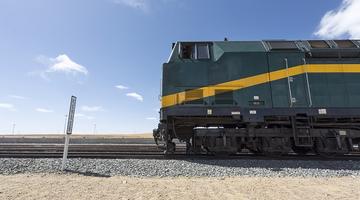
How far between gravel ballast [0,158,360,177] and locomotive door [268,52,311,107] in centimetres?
200

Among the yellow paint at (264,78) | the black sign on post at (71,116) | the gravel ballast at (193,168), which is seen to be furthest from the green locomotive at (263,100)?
the black sign on post at (71,116)

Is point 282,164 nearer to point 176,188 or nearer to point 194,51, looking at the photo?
point 176,188

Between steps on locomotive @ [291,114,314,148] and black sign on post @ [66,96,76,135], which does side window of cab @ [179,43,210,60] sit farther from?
black sign on post @ [66,96,76,135]

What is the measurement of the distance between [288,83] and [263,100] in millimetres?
1053

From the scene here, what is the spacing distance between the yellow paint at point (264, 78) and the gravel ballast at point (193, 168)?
2.14 metres

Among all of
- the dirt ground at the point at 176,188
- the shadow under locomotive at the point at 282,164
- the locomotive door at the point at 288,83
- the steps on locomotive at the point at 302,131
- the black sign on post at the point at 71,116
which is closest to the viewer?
the dirt ground at the point at 176,188

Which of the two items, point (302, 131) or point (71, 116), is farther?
point (302, 131)

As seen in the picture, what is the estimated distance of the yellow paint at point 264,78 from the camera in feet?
28.5

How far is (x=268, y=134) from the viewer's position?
8.41 m

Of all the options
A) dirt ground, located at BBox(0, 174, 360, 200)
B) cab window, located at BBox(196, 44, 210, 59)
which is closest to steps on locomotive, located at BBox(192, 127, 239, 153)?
cab window, located at BBox(196, 44, 210, 59)

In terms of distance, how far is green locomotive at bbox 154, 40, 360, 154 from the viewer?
8.46m

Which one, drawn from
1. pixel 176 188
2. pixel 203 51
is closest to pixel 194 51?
pixel 203 51

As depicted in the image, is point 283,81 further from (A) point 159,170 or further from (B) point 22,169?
(B) point 22,169

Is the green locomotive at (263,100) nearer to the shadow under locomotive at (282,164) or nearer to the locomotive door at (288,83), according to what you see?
the locomotive door at (288,83)
